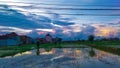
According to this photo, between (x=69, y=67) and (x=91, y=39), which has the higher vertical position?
(x=69, y=67)

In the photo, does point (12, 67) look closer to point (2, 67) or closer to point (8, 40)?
point (2, 67)

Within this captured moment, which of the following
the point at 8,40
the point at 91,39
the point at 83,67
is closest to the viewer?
the point at 83,67

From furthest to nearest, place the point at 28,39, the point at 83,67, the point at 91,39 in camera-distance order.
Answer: the point at 28,39, the point at 91,39, the point at 83,67

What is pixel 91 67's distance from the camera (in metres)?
18.0

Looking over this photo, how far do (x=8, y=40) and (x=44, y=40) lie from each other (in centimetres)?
5459

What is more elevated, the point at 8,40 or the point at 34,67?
the point at 34,67

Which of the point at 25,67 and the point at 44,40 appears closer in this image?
the point at 25,67

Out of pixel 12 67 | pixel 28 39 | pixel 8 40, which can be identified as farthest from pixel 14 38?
pixel 12 67

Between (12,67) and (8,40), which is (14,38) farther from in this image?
(12,67)

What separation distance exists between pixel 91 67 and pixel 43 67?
2981mm

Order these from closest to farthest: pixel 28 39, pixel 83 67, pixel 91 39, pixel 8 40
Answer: pixel 83 67 → pixel 8 40 → pixel 91 39 → pixel 28 39

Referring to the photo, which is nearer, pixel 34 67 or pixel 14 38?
pixel 34 67

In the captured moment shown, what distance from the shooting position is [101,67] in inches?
717

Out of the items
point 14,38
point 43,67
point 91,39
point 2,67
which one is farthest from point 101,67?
point 91,39
